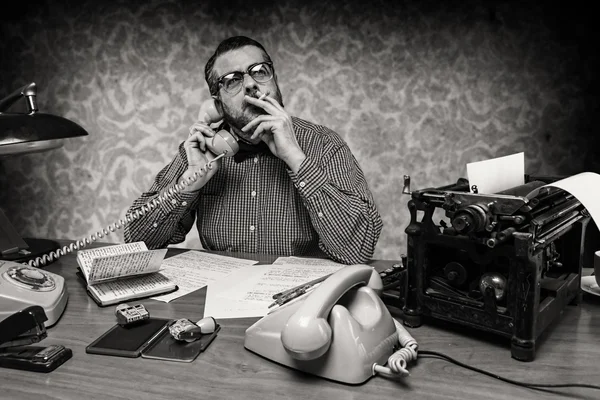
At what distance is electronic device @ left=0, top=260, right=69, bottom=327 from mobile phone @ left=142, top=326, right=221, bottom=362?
0.84 ft

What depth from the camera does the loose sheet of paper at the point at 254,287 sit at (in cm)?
113

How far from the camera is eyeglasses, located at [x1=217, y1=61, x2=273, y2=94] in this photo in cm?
178

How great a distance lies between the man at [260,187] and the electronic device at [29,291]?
64 centimetres

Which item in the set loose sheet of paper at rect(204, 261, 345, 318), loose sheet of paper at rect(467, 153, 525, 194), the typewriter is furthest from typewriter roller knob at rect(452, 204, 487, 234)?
loose sheet of paper at rect(204, 261, 345, 318)

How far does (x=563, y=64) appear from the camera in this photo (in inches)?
92.7

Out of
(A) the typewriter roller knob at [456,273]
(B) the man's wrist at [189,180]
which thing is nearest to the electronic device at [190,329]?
(A) the typewriter roller knob at [456,273]

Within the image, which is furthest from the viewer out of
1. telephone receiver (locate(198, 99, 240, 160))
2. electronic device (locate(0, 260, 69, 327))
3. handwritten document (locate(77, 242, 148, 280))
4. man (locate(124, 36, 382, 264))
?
telephone receiver (locate(198, 99, 240, 160))

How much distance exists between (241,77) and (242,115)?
13 centimetres

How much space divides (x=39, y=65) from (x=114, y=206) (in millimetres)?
844

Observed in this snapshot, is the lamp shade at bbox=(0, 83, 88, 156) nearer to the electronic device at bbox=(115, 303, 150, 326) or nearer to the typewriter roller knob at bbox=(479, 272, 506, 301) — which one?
the electronic device at bbox=(115, 303, 150, 326)

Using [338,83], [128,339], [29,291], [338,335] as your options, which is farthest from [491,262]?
[338,83]

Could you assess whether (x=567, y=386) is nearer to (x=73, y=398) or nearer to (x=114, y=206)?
(x=73, y=398)

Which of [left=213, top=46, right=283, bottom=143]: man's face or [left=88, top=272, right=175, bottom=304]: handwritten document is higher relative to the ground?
[left=213, top=46, right=283, bottom=143]: man's face

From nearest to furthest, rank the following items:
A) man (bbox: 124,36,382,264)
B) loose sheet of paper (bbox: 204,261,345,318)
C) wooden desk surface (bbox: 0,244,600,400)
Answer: wooden desk surface (bbox: 0,244,600,400), loose sheet of paper (bbox: 204,261,345,318), man (bbox: 124,36,382,264)
